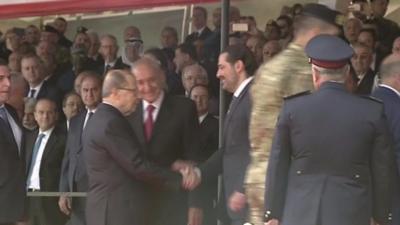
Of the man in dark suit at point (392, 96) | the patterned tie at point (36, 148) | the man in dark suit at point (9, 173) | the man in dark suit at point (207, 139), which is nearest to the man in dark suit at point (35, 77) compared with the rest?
the patterned tie at point (36, 148)

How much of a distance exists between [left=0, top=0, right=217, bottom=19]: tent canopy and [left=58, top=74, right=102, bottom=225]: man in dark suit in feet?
5.68

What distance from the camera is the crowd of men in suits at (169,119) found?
5.88 meters

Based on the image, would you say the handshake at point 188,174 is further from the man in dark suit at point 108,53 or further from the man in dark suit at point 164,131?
the man in dark suit at point 108,53

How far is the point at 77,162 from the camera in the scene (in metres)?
9.19

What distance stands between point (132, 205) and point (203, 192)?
3.09 feet

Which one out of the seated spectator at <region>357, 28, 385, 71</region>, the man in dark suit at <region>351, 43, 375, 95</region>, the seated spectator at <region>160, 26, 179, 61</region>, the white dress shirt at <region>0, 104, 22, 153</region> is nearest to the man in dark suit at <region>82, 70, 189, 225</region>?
the white dress shirt at <region>0, 104, 22, 153</region>

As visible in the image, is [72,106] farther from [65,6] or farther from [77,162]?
[65,6]

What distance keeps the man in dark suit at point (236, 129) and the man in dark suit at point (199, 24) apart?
437 centimetres

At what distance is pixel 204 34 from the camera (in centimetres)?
1132

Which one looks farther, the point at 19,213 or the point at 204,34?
the point at 204,34

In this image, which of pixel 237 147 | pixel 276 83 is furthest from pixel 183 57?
pixel 276 83

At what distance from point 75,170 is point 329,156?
14.2ft

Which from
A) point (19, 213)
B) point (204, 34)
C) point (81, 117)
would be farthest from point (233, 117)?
point (204, 34)

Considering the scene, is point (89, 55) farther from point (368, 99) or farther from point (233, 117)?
point (368, 99)
